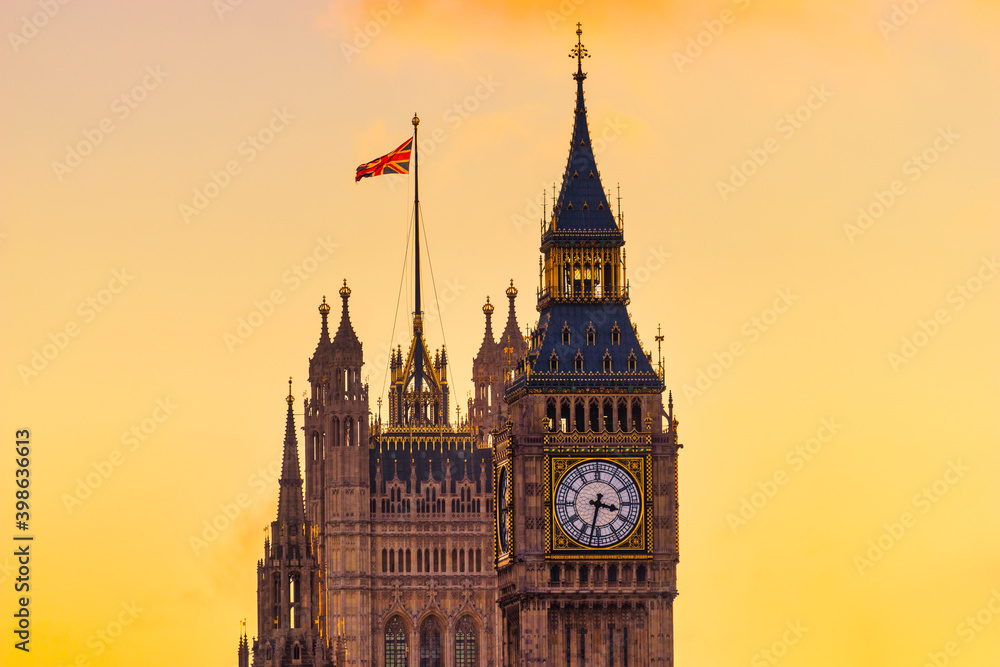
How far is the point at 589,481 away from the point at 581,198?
557 inches

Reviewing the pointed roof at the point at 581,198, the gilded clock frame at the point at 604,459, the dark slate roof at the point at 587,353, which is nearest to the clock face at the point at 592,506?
the gilded clock frame at the point at 604,459

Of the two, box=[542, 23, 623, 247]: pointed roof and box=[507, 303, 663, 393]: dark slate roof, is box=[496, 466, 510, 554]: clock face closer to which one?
box=[507, 303, 663, 393]: dark slate roof

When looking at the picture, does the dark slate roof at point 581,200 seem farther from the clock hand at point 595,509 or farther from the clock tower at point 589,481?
the clock hand at point 595,509

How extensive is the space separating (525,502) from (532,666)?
25.3ft

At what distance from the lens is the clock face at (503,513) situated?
187375 millimetres

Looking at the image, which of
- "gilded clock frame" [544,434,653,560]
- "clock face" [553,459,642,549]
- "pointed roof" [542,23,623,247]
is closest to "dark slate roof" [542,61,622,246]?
"pointed roof" [542,23,623,247]

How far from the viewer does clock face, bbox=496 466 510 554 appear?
18738cm

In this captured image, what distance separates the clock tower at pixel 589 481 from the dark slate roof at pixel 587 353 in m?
0.05

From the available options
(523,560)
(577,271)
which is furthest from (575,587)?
(577,271)

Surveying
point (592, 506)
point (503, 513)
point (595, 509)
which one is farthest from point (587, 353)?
point (503, 513)

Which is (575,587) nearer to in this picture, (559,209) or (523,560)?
(523,560)

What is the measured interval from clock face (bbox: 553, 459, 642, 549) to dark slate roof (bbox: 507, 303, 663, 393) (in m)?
4.08

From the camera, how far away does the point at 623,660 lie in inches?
7343

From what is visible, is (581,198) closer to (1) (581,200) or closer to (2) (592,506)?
(1) (581,200)
